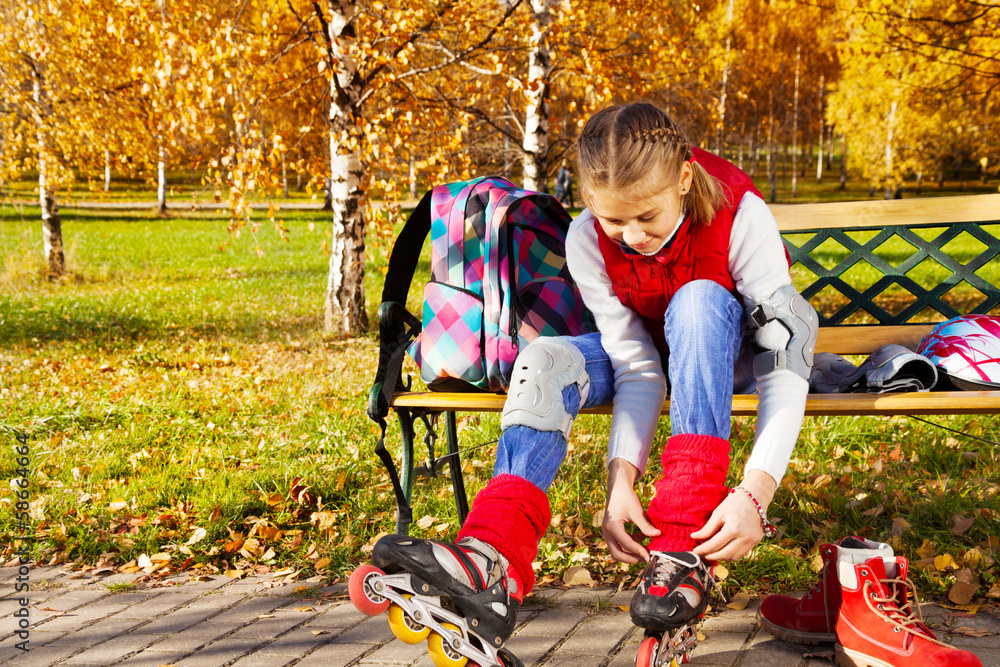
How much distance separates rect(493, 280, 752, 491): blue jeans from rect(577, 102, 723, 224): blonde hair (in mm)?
297

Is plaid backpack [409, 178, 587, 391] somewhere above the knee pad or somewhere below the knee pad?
above

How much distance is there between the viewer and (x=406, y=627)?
5.36 feet

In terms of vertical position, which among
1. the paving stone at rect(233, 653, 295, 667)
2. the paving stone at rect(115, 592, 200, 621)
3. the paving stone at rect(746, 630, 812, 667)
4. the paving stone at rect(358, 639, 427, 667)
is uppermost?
the paving stone at rect(746, 630, 812, 667)

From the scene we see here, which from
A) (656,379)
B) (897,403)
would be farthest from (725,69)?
(656,379)

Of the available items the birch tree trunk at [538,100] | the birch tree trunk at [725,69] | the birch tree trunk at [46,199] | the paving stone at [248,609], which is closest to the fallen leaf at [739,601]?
the paving stone at [248,609]

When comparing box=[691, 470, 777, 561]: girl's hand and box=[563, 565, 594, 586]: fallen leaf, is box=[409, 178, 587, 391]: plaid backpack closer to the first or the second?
box=[563, 565, 594, 586]: fallen leaf

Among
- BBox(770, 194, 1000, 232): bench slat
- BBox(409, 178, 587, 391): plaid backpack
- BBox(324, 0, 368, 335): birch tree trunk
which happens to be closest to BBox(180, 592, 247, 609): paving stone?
BBox(409, 178, 587, 391): plaid backpack

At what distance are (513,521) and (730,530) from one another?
474 millimetres

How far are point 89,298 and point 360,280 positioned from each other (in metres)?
5.07

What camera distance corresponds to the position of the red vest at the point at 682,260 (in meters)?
2.12

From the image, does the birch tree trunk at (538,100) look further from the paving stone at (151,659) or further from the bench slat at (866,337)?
the paving stone at (151,659)

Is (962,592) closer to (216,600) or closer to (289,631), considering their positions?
(289,631)

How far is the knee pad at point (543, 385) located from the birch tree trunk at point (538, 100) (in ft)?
15.8

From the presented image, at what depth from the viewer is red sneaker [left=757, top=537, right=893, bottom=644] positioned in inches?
79.2
